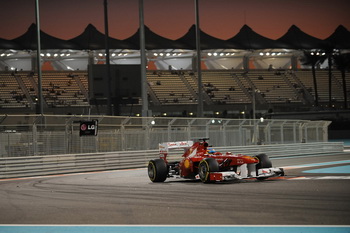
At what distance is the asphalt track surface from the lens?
948cm

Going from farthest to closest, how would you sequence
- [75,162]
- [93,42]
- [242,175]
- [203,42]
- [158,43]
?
1. [203,42]
2. [158,43]
3. [93,42]
4. [75,162]
5. [242,175]

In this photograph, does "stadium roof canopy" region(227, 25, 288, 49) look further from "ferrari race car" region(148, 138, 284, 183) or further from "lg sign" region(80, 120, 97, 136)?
"ferrari race car" region(148, 138, 284, 183)

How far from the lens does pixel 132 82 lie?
33906 mm

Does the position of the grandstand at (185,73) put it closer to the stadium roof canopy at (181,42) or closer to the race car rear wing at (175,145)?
the stadium roof canopy at (181,42)

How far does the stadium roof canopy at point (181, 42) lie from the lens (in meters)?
78.5

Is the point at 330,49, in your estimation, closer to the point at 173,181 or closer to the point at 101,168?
the point at 101,168

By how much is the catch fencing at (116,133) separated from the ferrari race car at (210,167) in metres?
6.41

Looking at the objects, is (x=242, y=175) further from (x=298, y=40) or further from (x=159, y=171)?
(x=298, y=40)

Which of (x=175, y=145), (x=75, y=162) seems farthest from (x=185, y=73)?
(x=175, y=145)

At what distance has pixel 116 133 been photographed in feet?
82.5

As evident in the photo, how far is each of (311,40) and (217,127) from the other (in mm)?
61795

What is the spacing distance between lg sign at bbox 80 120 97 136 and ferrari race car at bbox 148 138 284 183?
6467mm

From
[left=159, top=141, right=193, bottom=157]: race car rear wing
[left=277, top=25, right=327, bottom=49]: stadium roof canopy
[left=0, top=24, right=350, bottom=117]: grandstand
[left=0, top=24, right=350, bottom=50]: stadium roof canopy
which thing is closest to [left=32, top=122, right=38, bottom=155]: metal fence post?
[left=159, top=141, right=193, bottom=157]: race car rear wing

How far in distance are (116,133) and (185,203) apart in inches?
542
